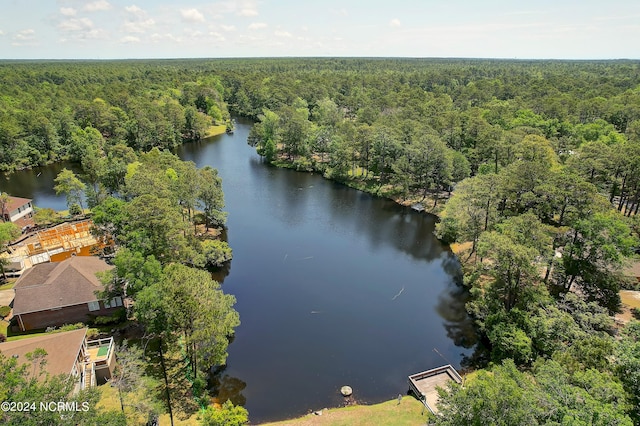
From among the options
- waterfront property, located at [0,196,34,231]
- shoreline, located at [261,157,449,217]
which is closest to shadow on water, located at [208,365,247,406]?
waterfront property, located at [0,196,34,231]

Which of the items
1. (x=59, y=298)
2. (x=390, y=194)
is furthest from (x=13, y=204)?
(x=390, y=194)

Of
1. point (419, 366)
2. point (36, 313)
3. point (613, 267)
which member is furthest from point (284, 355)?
point (613, 267)

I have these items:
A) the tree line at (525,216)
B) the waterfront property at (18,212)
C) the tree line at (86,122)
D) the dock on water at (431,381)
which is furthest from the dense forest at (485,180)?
the waterfront property at (18,212)

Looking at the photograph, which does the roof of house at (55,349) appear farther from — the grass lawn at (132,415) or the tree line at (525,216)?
the tree line at (525,216)

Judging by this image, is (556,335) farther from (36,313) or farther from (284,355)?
(36,313)

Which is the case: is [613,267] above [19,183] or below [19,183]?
above
